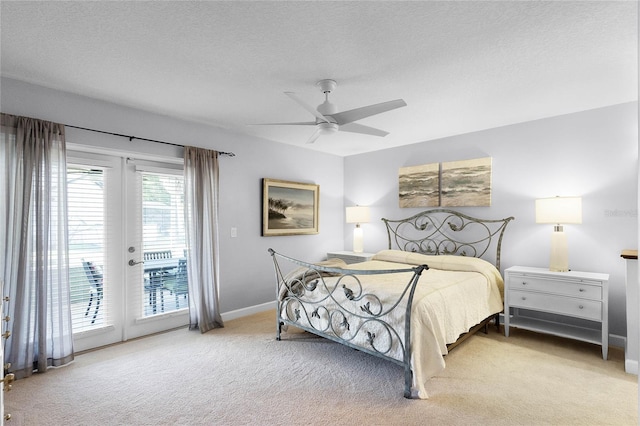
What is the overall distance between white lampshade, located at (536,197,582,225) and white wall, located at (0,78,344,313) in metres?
3.31

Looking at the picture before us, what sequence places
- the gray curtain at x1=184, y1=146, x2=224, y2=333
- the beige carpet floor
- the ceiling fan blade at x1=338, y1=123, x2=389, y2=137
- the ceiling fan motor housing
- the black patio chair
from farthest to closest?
the gray curtain at x1=184, y1=146, x2=224, y2=333, the black patio chair, the ceiling fan blade at x1=338, y1=123, x2=389, y2=137, the ceiling fan motor housing, the beige carpet floor

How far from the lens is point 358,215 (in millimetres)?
5602

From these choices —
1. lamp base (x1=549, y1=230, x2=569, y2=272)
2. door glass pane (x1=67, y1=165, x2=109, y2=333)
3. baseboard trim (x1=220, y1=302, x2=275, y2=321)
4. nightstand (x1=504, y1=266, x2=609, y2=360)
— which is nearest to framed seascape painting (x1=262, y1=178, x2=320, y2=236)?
baseboard trim (x1=220, y1=302, x2=275, y2=321)

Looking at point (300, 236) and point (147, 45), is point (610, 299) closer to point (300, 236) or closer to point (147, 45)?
point (300, 236)

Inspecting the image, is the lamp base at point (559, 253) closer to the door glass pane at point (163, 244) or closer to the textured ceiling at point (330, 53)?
the textured ceiling at point (330, 53)

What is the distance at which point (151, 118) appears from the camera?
12.6ft

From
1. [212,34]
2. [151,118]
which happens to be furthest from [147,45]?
[151,118]

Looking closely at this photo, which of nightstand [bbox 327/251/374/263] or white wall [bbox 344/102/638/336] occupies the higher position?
white wall [bbox 344/102/638/336]

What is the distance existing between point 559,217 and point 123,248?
15.8ft

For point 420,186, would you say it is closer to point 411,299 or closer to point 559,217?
point 559,217

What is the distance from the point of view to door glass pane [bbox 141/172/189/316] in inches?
153

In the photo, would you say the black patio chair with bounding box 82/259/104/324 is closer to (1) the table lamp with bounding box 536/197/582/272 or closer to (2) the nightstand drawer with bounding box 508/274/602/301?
(2) the nightstand drawer with bounding box 508/274/602/301

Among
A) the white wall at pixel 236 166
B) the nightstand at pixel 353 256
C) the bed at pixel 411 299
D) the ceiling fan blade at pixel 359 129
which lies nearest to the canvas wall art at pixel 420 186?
the bed at pixel 411 299

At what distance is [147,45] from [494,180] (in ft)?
13.9
